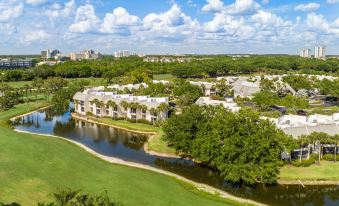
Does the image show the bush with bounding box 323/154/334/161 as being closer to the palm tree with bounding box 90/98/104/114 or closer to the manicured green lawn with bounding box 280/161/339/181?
the manicured green lawn with bounding box 280/161/339/181

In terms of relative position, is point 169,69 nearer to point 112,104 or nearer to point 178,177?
point 112,104

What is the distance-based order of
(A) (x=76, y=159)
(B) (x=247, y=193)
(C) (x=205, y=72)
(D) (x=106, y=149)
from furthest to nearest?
(C) (x=205, y=72) < (D) (x=106, y=149) < (A) (x=76, y=159) < (B) (x=247, y=193)

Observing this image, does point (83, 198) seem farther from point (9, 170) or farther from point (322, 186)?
point (322, 186)

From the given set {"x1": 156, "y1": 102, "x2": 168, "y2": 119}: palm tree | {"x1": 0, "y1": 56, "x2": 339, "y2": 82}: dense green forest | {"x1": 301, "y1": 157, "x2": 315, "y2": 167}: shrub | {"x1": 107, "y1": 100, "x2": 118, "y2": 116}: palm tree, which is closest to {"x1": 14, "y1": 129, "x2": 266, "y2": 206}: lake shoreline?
{"x1": 301, "y1": 157, "x2": 315, "y2": 167}: shrub

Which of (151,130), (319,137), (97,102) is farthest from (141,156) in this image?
(97,102)

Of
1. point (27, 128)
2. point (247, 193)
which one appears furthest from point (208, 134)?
point (27, 128)

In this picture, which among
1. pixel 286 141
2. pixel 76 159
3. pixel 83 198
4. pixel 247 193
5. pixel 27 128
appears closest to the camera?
pixel 83 198

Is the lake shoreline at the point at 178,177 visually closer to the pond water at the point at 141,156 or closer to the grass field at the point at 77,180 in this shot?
the grass field at the point at 77,180
